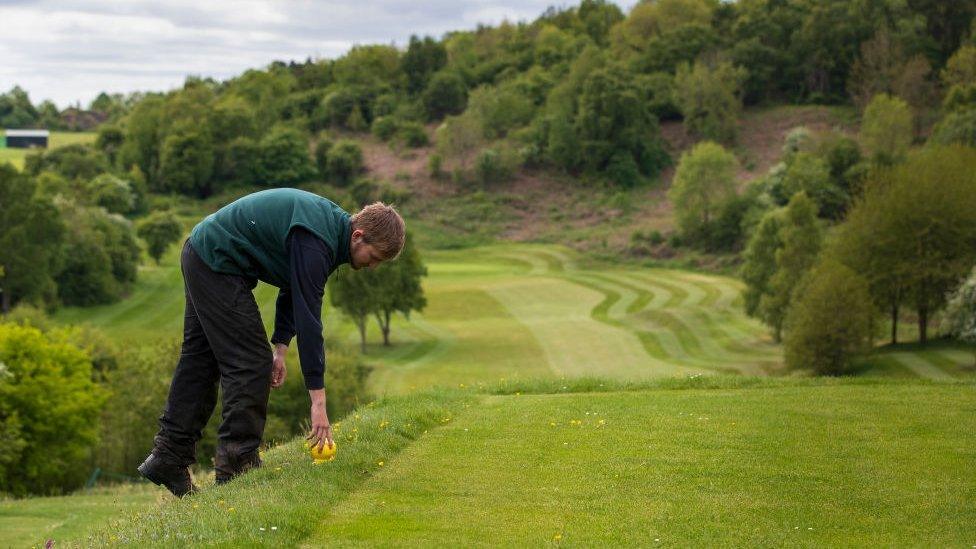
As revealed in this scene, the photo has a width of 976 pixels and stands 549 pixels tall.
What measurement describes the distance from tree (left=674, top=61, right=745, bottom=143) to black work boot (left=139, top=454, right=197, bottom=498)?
11963 centimetres

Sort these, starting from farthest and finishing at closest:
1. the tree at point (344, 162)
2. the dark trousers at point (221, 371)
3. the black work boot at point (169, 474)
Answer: the tree at point (344, 162) → the black work boot at point (169, 474) → the dark trousers at point (221, 371)

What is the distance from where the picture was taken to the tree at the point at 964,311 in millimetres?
45812

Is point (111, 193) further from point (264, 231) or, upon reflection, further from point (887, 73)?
point (264, 231)

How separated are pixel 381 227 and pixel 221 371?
6.37 feet

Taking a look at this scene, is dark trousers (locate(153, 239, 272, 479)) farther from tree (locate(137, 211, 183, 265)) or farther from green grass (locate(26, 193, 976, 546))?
tree (locate(137, 211, 183, 265))

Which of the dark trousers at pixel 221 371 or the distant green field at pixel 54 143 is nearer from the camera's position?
the dark trousers at pixel 221 371

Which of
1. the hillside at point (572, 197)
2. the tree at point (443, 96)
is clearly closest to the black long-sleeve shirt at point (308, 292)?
the hillside at point (572, 197)

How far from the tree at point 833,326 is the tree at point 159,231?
63.2m

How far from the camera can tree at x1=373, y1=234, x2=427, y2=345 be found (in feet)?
225

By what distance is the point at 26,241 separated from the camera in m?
80.5

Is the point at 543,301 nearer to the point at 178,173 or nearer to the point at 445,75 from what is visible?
the point at 178,173

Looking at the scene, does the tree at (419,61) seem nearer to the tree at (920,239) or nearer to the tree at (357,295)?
the tree at (357,295)

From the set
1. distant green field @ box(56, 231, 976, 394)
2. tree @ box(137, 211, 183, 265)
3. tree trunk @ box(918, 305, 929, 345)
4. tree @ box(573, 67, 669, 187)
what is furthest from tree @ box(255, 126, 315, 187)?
tree trunk @ box(918, 305, 929, 345)

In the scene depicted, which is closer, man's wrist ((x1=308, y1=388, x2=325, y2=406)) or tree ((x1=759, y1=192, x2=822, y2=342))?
man's wrist ((x1=308, y1=388, x2=325, y2=406))
